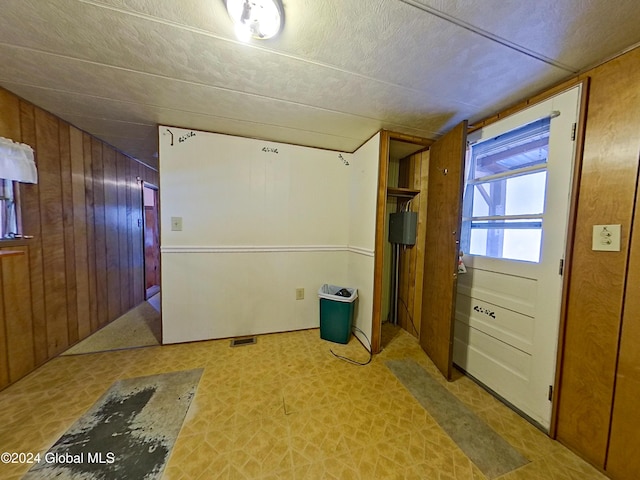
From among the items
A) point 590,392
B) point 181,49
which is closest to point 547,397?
point 590,392

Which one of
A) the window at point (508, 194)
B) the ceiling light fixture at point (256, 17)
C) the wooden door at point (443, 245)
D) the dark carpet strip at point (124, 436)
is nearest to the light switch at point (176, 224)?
the dark carpet strip at point (124, 436)

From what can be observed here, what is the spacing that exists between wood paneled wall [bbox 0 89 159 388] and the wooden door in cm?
334

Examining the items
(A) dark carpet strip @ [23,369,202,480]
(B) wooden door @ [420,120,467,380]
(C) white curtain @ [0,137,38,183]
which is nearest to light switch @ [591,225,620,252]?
(B) wooden door @ [420,120,467,380]

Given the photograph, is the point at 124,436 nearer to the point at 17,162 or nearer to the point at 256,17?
the point at 17,162

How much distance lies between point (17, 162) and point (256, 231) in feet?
5.90

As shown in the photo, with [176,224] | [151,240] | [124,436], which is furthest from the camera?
[151,240]

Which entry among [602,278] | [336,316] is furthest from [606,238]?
[336,316]

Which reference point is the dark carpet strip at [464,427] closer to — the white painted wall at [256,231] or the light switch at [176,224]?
the white painted wall at [256,231]

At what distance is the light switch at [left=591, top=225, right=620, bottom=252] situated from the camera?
42.7 inches

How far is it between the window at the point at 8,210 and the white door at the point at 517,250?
361 centimetres

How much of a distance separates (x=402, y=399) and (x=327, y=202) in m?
2.01

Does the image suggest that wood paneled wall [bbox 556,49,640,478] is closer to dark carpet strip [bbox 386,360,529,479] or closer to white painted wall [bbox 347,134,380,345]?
dark carpet strip [bbox 386,360,529,479]

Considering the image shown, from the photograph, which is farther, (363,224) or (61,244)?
(363,224)

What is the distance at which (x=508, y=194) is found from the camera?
1.61 metres
